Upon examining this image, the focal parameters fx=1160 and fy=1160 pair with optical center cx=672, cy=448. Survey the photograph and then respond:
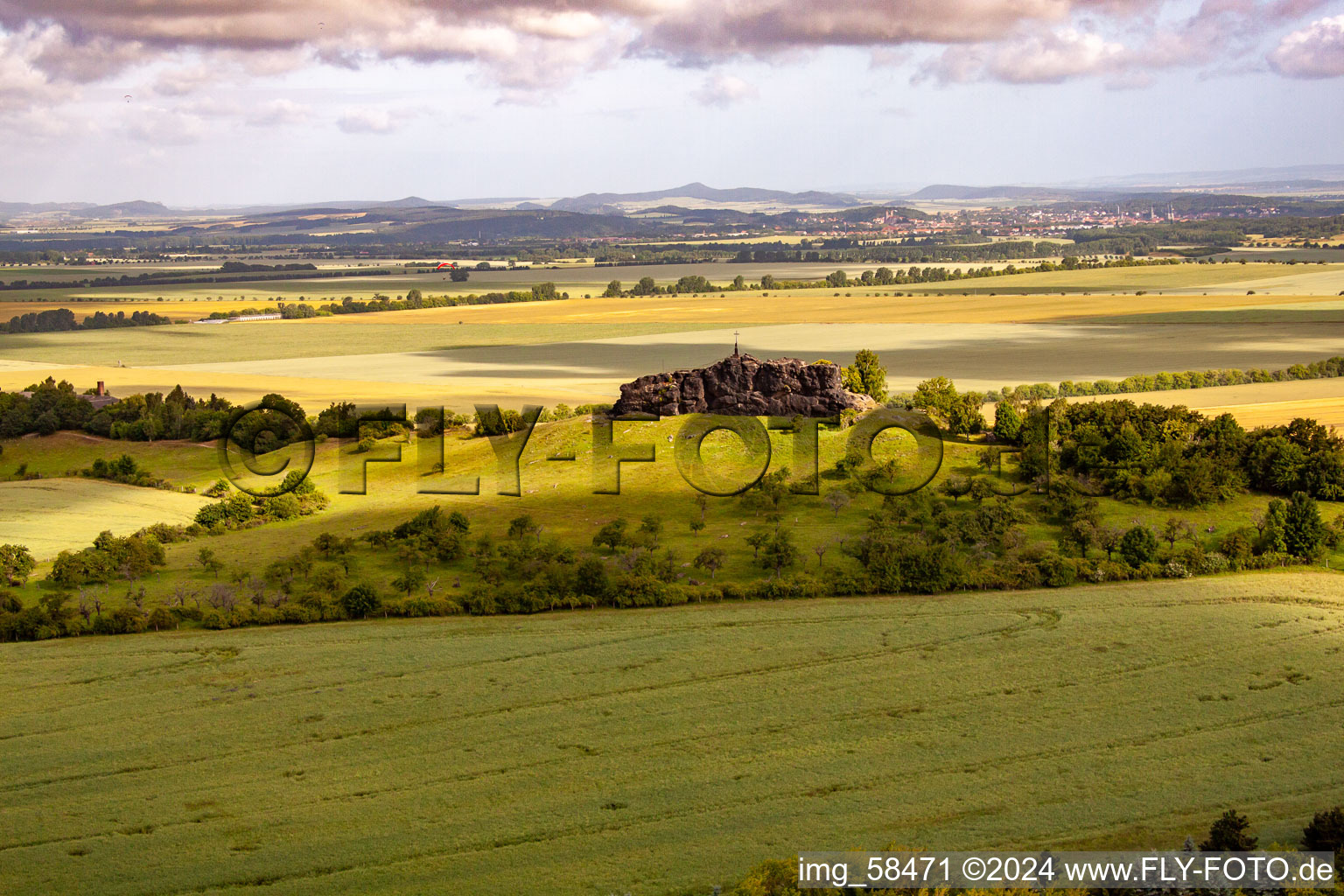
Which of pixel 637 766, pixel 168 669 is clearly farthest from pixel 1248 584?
pixel 168 669

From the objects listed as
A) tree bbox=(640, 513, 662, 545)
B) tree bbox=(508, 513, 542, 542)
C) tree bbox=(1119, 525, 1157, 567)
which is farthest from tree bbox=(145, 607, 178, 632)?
tree bbox=(1119, 525, 1157, 567)

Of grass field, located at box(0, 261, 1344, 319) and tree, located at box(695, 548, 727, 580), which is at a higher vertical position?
grass field, located at box(0, 261, 1344, 319)

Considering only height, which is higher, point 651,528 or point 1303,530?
point 1303,530

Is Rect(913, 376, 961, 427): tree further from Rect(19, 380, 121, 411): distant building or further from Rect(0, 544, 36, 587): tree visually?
Rect(19, 380, 121, 411): distant building

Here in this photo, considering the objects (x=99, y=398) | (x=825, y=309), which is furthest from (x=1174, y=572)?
(x=825, y=309)

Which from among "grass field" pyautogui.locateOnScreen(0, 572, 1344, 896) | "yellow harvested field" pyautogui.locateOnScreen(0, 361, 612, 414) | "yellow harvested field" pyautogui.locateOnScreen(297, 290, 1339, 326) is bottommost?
"grass field" pyautogui.locateOnScreen(0, 572, 1344, 896)

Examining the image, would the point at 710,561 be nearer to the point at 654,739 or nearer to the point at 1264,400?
the point at 654,739
